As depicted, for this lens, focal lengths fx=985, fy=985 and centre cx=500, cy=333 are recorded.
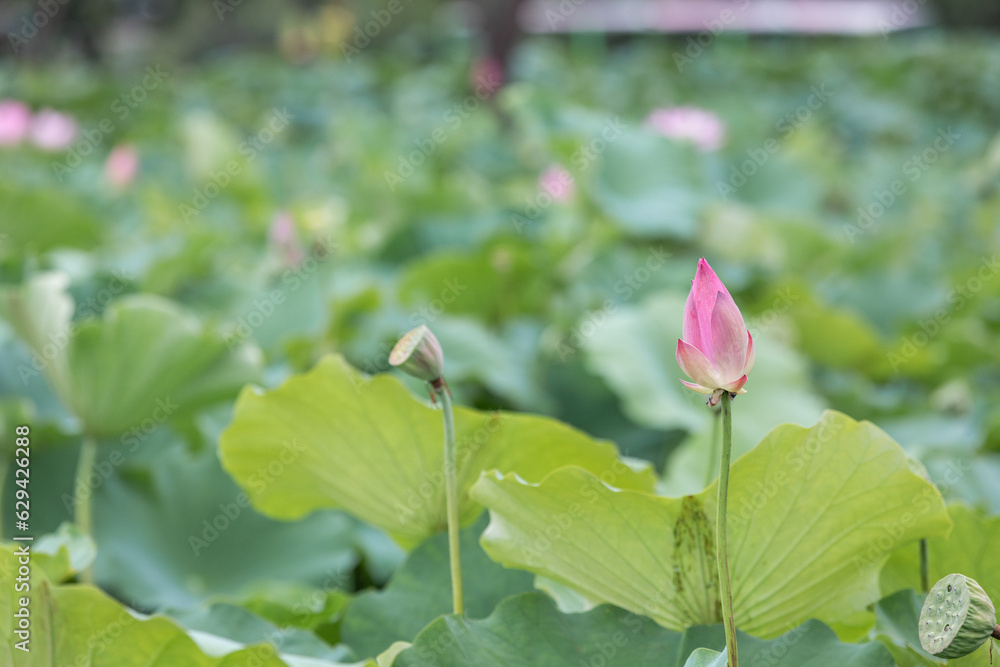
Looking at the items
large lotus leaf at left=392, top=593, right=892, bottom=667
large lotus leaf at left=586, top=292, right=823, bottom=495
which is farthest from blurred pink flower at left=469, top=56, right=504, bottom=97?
large lotus leaf at left=392, top=593, right=892, bottom=667

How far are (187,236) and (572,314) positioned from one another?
1.99 feet

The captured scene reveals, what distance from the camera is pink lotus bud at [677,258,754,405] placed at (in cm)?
47

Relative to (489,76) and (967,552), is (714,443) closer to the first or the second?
(967,552)

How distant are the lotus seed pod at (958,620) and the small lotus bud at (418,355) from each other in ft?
0.95

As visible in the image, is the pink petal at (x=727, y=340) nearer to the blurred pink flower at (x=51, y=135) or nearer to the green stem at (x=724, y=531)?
the green stem at (x=724, y=531)

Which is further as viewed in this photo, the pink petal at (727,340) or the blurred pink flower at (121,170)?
the blurred pink flower at (121,170)

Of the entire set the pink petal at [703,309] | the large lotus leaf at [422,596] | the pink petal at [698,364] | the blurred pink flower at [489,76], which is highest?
the blurred pink flower at [489,76]

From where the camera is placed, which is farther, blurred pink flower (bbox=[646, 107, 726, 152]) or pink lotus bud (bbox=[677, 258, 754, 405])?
blurred pink flower (bbox=[646, 107, 726, 152])

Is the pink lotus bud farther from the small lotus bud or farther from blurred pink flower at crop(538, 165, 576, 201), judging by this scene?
blurred pink flower at crop(538, 165, 576, 201)

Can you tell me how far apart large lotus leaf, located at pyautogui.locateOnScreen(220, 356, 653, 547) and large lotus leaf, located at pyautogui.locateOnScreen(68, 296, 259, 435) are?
270 millimetres

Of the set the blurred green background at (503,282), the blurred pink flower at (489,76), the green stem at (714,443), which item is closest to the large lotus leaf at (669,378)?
the blurred green background at (503,282)

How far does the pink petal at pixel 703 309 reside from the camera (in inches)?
18.8

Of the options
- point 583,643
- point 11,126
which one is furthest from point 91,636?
point 11,126

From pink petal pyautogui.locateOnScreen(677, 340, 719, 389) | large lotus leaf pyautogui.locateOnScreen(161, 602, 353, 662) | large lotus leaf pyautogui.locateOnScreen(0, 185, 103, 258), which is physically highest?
pink petal pyautogui.locateOnScreen(677, 340, 719, 389)
